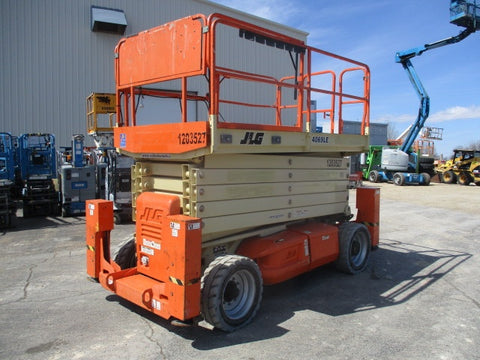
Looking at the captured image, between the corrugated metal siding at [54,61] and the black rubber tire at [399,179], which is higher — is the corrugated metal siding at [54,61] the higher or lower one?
the higher one

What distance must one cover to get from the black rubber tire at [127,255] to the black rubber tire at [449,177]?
1037 inches

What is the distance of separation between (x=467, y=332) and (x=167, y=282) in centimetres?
335

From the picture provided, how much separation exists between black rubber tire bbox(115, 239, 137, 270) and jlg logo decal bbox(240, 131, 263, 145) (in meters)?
2.21

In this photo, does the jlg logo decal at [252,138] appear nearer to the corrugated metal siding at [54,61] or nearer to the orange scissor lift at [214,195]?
the orange scissor lift at [214,195]

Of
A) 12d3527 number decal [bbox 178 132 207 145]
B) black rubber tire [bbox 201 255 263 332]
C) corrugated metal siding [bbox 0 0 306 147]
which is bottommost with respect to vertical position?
black rubber tire [bbox 201 255 263 332]

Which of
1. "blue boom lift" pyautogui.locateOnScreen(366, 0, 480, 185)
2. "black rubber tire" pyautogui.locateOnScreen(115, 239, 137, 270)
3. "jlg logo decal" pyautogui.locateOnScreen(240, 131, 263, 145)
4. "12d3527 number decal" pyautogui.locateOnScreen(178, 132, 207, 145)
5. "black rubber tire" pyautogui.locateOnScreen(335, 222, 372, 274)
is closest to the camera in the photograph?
"12d3527 number decal" pyautogui.locateOnScreen(178, 132, 207, 145)

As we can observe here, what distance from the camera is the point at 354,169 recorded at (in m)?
30.9

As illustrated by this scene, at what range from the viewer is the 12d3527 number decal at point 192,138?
417 cm

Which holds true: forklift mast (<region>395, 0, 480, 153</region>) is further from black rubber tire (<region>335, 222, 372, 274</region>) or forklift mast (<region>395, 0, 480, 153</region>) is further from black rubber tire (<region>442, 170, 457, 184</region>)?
black rubber tire (<region>335, 222, 372, 274</region>)

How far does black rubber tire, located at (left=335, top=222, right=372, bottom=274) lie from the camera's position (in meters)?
6.30

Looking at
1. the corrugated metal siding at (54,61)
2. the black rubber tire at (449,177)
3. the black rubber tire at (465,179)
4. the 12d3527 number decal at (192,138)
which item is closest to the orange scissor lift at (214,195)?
the 12d3527 number decal at (192,138)

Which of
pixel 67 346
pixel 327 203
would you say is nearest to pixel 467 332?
pixel 327 203

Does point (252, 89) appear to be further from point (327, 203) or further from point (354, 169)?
point (327, 203)

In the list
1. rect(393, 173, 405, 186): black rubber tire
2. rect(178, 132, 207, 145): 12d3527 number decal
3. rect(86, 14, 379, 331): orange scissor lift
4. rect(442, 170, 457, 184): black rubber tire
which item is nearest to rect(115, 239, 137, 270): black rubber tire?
rect(86, 14, 379, 331): orange scissor lift
